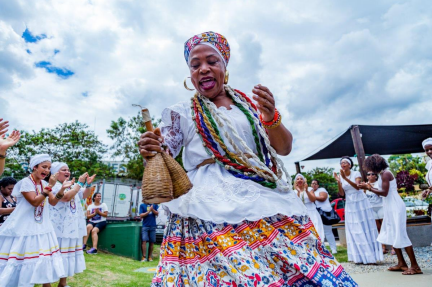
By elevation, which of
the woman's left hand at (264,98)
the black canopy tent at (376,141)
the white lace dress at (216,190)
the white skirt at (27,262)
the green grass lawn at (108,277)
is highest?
the black canopy tent at (376,141)

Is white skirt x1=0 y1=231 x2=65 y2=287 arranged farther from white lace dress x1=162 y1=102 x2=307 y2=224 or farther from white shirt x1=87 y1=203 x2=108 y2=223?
white shirt x1=87 y1=203 x2=108 y2=223

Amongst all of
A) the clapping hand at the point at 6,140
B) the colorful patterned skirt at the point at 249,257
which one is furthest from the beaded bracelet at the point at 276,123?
the clapping hand at the point at 6,140

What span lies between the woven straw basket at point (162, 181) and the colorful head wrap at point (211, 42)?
0.77 m

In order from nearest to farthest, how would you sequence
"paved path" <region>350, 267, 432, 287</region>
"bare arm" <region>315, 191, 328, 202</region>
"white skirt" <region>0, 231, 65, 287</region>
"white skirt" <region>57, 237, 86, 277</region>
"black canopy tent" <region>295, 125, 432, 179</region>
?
"white skirt" <region>0, 231, 65, 287</region> → "paved path" <region>350, 267, 432, 287</region> → "white skirt" <region>57, 237, 86, 277</region> → "bare arm" <region>315, 191, 328, 202</region> → "black canopy tent" <region>295, 125, 432, 179</region>

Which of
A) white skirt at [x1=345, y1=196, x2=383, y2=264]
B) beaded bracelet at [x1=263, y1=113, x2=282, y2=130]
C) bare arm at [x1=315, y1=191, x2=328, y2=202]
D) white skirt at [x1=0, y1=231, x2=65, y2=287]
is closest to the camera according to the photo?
beaded bracelet at [x1=263, y1=113, x2=282, y2=130]

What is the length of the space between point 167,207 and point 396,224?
470 centimetres

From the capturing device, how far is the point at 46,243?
14.3ft

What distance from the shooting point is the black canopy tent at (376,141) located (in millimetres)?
9235

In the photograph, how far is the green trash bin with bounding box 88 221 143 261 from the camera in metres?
9.49

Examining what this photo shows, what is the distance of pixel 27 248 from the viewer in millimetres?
4164

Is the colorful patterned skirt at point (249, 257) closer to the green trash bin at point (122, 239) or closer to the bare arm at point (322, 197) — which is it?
the bare arm at point (322, 197)

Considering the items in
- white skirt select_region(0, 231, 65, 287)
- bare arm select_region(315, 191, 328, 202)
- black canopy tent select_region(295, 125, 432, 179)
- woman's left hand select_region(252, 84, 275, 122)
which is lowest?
white skirt select_region(0, 231, 65, 287)

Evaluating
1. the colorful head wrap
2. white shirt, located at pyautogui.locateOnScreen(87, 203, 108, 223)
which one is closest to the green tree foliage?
white shirt, located at pyautogui.locateOnScreen(87, 203, 108, 223)

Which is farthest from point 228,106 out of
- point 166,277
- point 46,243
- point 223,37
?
point 46,243
